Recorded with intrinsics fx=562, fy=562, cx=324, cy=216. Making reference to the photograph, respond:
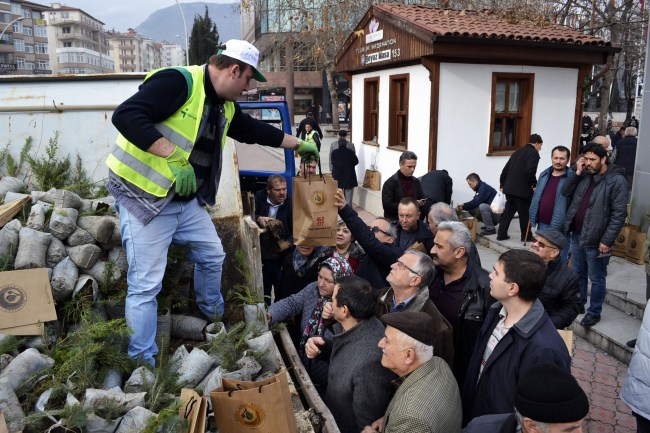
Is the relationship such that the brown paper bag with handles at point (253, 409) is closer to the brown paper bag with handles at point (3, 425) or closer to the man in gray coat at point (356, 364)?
the man in gray coat at point (356, 364)

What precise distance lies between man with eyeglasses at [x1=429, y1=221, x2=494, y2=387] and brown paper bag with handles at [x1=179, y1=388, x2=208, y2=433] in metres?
1.93

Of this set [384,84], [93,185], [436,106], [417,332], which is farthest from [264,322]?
[384,84]

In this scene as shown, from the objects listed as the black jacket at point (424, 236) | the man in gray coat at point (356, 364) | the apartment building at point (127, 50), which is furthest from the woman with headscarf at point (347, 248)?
the apartment building at point (127, 50)

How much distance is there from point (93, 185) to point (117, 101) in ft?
3.09

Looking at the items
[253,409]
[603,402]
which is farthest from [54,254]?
[603,402]

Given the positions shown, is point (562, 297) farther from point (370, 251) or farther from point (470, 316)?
point (370, 251)

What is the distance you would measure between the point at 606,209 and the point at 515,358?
3609mm

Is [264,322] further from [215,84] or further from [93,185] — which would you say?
[93,185]

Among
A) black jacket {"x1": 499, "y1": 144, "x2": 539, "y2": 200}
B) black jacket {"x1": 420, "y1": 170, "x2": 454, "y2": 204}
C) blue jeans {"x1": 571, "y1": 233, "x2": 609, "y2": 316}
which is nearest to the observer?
blue jeans {"x1": 571, "y1": 233, "x2": 609, "y2": 316}

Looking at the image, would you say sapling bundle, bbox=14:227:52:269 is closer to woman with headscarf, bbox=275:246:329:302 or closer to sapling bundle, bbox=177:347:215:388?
sapling bundle, bbox=177:347:215:388

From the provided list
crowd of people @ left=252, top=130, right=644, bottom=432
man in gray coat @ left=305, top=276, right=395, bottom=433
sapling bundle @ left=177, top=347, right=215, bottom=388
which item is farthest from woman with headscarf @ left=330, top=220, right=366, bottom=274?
sapling bundle @ left=177, top=347, right=215, bottom=388

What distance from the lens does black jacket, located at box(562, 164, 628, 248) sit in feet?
19.2

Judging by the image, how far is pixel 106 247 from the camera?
3.59 metres

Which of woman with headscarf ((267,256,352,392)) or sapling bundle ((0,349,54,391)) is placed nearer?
sapling bundle ((0,349,54,391))
